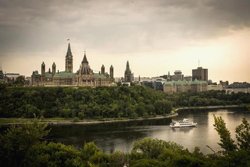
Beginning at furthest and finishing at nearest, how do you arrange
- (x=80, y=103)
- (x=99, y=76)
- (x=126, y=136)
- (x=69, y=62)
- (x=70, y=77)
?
(x=69, y=62) < (x=99, y=76) < (x=70, y=77) < (x=80, y=103) < (x=126, y=136)

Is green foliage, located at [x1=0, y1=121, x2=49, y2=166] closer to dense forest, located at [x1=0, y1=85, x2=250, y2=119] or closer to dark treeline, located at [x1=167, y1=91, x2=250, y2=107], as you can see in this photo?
dense forest, located at [x1=0, y1=85, x2=250, y2=119]

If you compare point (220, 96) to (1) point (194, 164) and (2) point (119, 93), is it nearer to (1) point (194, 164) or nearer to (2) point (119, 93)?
(2) point (119, 93)

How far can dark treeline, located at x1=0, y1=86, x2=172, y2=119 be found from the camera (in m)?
78.9

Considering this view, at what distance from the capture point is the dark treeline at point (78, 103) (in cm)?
7888

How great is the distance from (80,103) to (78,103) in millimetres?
463

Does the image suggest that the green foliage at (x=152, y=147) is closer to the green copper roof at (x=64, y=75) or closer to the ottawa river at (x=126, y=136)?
the ottawa river at (x=126, y=136)

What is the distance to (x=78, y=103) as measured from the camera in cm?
8375

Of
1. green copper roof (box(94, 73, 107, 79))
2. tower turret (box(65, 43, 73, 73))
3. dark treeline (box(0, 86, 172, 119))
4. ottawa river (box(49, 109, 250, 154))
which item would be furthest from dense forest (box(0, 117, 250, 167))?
tower turret (box(65, 43, 73, 73))

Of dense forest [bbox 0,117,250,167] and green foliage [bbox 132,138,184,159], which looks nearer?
dense forest [bbox 0,117,250,167]

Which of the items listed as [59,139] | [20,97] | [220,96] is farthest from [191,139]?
[220,96]

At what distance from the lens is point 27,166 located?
26.8 metres

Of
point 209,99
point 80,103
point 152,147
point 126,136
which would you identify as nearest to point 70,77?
point 80,103

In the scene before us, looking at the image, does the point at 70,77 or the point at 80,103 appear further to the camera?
the point at 70,77

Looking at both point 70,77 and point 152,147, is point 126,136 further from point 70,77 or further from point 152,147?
point 70,77
